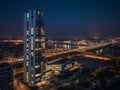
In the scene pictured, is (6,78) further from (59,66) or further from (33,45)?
(59,66)

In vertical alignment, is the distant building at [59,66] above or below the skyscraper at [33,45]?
below

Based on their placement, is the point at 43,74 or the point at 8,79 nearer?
the point at 8,79

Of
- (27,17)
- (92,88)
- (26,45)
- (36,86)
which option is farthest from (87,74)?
(27,17)

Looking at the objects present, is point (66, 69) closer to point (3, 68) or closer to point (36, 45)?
point (36, 45)

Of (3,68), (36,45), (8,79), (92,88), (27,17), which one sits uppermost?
(27,17)

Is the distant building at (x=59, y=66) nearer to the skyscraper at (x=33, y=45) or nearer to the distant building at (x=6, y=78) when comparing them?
the skyscraper at (x=33, y=45)

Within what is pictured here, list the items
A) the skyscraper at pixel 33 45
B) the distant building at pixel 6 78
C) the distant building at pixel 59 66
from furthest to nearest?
the distant building at pixel 59 66
the skyscraper at pixel 33 45
the distant building at pixel 6 78

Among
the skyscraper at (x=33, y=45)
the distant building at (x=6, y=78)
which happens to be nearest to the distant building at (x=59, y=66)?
the skyscraper at (x=33, y=45)
